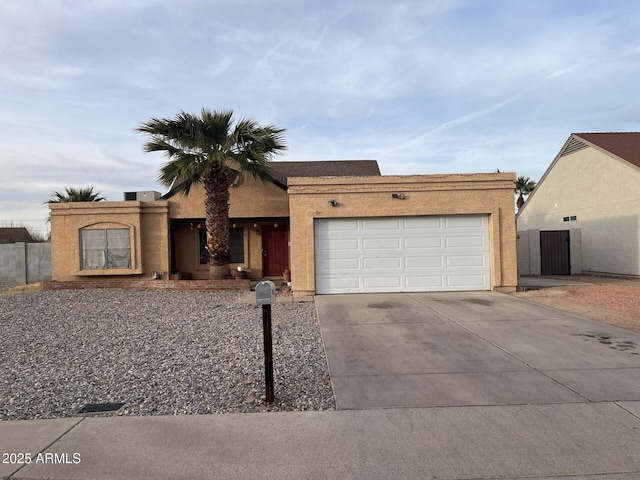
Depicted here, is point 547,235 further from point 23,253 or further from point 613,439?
point 23,253

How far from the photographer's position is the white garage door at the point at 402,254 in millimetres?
13570

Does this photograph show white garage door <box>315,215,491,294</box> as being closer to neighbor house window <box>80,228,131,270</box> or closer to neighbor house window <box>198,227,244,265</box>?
neighbor house window <box>198,227,244,265</box>

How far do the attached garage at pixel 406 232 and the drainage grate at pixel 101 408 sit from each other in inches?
338

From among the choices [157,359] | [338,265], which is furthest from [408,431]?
[338,265]

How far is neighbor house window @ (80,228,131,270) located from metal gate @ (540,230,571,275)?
1691 centimetres

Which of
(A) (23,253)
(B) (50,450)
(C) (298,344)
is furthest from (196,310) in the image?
(A) (23,253)

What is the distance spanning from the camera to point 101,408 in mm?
5016

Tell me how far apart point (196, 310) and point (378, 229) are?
5.70 m

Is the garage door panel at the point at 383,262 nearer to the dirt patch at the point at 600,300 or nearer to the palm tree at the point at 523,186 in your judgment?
the dirt patch at the point at 600,300

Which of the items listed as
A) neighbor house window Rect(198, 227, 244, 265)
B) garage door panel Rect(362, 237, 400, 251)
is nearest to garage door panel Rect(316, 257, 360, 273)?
garage door panel Rect(362, 237, 400, 251)

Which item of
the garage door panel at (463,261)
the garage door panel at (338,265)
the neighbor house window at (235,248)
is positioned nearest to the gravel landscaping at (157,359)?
the garage door panel at (338,265)

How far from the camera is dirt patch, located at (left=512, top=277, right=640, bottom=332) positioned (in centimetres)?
959

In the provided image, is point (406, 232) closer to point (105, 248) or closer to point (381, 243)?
point (381, 243)

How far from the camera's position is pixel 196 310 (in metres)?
11.5
